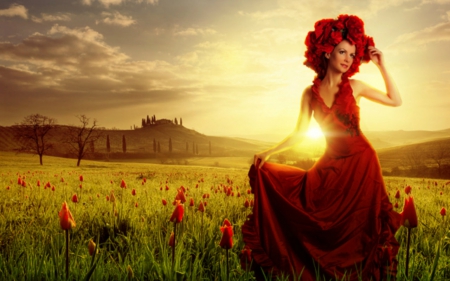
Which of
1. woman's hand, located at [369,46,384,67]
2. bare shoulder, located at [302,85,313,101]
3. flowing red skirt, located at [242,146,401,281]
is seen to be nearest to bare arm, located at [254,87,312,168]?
bare shoulder, located at [302,85,313,101]

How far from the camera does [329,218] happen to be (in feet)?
10.2

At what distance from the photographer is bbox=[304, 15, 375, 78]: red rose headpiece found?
3.60 meters

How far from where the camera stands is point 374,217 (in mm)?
3051

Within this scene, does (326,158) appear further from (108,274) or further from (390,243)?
(108,274)

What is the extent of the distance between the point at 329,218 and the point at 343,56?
188 centimetres

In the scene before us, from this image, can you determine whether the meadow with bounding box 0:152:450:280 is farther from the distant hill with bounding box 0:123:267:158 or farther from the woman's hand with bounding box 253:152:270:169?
the distant hill with bounding box 0:123:267:158

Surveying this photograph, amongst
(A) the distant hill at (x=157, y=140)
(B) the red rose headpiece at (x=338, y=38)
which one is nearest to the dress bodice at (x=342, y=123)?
(B) the red rose headpiece at (x=338, y=38)

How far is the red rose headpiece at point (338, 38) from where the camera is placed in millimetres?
→ 3602

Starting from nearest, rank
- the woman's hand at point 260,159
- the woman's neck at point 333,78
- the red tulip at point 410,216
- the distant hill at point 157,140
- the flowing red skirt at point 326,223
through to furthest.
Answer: the red tulip at point 410,216
the flowing red skirt at point 326,223
the woman's hand at point 260,159
the woman's neck at point 333,78
the distant hill at point 157,140

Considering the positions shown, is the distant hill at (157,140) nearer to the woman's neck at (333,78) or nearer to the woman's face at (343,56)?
the woman's neck at (333,78)

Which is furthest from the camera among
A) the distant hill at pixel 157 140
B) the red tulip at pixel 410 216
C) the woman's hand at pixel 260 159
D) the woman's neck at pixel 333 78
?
the distant hill at pixel 157 140

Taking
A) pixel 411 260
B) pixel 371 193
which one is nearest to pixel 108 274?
pixel 371 193

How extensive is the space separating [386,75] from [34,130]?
67.1 metres

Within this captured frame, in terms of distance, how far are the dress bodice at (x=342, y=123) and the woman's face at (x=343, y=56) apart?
151 millimetres
